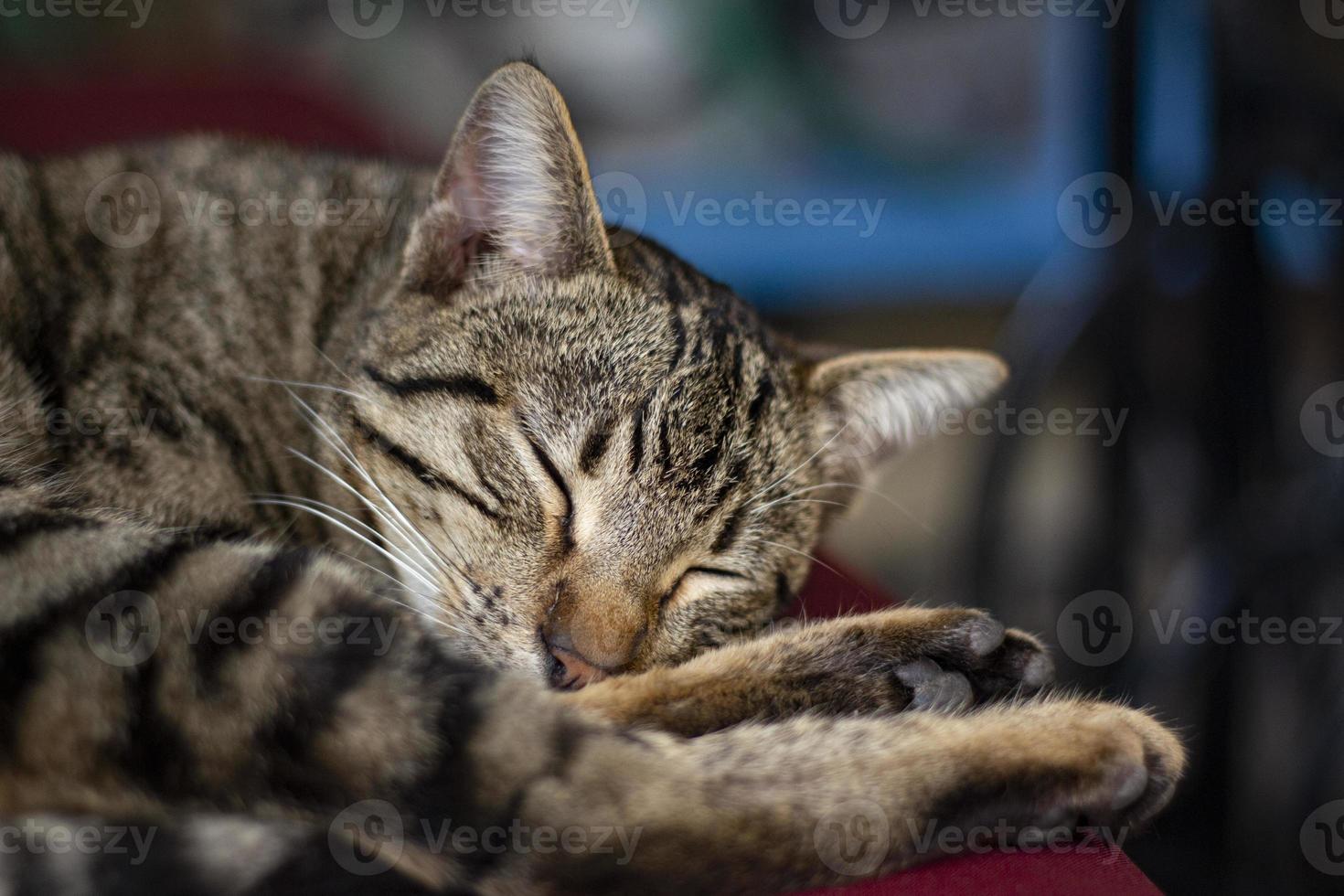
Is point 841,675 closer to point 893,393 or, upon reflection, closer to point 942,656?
point 942,656

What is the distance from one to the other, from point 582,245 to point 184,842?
0.88m

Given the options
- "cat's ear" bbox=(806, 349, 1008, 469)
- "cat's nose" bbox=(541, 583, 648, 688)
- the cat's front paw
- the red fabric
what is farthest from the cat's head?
the red fabric

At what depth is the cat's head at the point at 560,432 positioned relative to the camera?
48.4 inches

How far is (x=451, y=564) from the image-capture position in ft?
4.07

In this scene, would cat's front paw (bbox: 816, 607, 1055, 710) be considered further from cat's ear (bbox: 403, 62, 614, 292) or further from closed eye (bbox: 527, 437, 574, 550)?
cat's ear (bbox: 403, 62, 614, 292)

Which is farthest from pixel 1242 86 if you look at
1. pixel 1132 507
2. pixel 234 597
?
pixel 234 597

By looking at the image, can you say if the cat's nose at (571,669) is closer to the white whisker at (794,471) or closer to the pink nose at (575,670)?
the pink nose at (575,670)

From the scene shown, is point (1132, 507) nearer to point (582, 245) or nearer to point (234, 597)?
point (582, 245)

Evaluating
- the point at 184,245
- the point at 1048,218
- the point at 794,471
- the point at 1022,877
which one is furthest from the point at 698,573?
the point at 1048,218

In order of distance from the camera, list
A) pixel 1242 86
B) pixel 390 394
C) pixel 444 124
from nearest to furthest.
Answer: pixel 390 394, pixel 1242 86, pixel 444 124

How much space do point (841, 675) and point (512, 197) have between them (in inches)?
30.7

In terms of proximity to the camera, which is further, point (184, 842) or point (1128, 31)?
point (1128, 31)

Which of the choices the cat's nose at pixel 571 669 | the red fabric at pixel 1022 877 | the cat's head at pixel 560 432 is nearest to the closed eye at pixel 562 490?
the cat's head at pixel 560 432

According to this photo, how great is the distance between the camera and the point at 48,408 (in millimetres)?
1221
